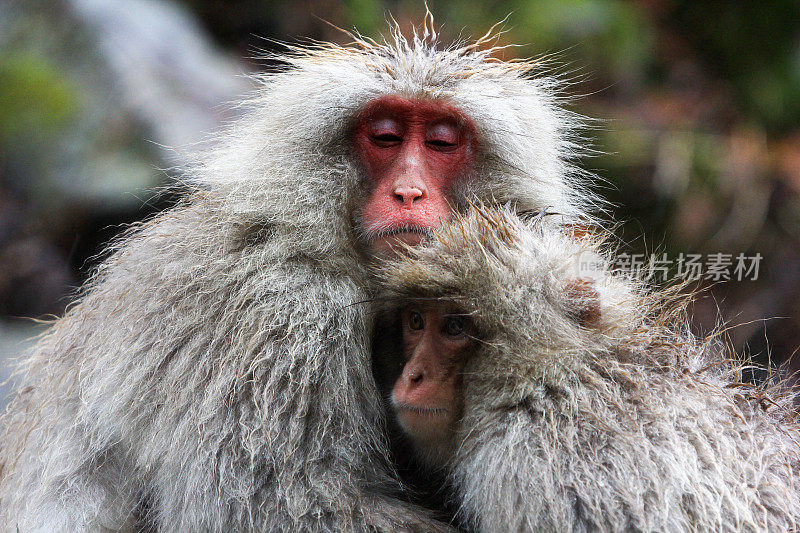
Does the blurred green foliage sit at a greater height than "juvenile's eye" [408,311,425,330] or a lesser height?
lesser

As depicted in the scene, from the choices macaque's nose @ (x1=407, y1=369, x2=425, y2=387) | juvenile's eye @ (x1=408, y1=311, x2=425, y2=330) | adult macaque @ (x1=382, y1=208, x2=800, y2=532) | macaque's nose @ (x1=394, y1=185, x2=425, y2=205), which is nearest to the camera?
adult macaque @ (x1=382, y1=208, x2=800, y2=532)

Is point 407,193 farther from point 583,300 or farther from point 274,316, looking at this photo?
point 583,300

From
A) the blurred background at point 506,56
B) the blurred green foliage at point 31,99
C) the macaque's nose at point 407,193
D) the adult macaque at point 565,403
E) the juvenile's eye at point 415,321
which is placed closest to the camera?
the adult macaque at point 565,403

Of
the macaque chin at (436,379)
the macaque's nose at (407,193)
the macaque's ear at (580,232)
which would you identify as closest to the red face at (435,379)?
the macaque chin at (436,379)

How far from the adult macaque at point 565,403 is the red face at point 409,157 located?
0.29 m

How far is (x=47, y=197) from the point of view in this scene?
7086 mm

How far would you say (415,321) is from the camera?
10.6 feet

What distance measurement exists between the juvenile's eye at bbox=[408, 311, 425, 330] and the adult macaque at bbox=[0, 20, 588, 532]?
0.71 ft

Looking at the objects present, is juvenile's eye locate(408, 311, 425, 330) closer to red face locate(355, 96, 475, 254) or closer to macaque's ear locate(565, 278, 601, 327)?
red face locate(355, 96, 475, 254)

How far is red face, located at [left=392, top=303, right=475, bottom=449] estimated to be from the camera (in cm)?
300

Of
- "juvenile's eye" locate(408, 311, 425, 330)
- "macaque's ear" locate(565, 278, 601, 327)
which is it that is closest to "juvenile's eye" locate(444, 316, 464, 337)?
"juvenile's eye" locate(408, 311, 425, 330)

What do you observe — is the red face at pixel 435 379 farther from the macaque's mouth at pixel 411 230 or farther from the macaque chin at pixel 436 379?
the macaque's mouth at pixel 411 230

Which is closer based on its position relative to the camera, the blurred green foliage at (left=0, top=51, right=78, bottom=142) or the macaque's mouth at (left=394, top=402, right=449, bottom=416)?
the macaque's mouth at (left=394, top=402, right=449, bottom=416)

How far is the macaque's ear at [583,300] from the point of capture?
291cm
